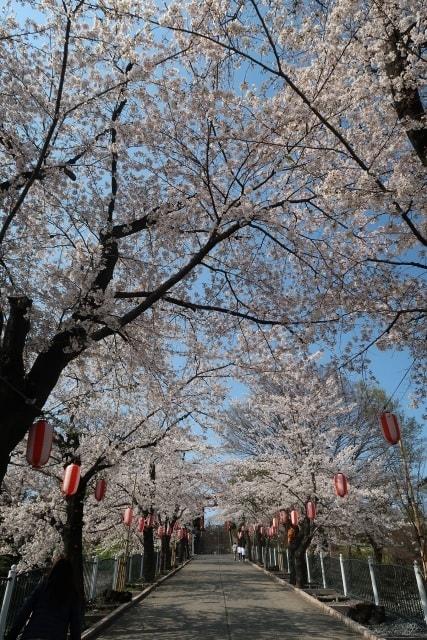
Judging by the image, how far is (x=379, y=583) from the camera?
36.7 feet

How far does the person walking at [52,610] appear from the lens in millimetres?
4230

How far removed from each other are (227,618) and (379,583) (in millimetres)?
3714

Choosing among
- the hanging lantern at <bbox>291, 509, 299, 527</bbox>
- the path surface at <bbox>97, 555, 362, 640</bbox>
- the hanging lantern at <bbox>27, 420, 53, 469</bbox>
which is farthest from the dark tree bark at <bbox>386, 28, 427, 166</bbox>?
the hanging lantern at <bbox>291, 509, 299, 527</bbox>

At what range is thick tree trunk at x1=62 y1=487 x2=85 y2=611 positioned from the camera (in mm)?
9531

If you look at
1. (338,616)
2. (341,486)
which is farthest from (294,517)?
(338,616)

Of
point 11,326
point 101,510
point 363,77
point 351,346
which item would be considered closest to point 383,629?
point 351,346

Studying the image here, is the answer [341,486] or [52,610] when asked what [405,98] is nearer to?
[52,610]

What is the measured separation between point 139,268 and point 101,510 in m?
13.5

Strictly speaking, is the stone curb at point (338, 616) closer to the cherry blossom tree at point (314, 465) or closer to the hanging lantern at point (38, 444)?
the cherry blossom tree at point (314, 465)

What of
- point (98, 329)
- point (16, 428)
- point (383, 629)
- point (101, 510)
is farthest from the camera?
point (101, 510)

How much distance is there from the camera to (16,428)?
4.95 m

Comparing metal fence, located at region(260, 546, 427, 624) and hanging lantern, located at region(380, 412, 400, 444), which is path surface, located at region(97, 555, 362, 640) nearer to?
metal fence, located at region(260, 546, 427, 624)

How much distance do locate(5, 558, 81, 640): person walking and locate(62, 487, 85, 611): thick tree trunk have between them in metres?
5.41

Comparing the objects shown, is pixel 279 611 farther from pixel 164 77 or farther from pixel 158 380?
pixel 164 77
